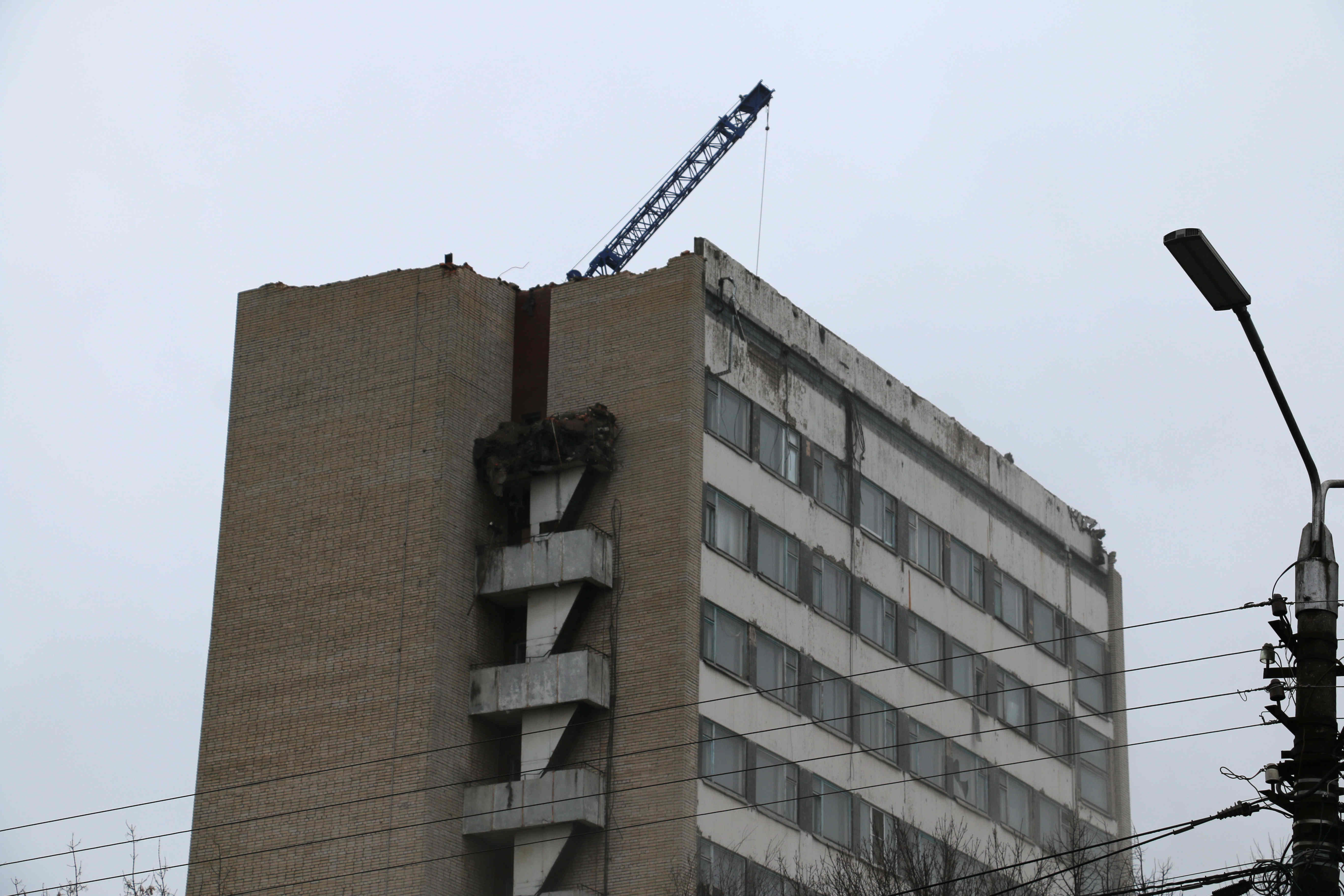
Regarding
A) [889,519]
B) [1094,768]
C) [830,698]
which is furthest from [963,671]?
[1094,768]

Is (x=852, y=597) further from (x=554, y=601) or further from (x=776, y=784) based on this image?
(x=554, y=601)

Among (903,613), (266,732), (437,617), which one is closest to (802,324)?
(903,613)

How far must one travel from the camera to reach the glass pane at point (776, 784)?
51.6 meters

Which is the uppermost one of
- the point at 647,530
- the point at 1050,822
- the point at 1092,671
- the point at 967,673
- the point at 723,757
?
the point at 1092,671

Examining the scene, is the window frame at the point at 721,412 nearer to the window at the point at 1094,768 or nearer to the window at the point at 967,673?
the window at the point at 967,673

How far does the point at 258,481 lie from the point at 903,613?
57.4 feet

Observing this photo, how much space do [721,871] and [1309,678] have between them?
2991 cm

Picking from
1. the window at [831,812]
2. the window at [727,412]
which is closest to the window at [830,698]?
the window at [831,812]

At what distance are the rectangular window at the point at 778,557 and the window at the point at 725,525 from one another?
2.07 feet

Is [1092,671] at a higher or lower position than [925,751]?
higher

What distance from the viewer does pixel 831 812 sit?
5431 cm

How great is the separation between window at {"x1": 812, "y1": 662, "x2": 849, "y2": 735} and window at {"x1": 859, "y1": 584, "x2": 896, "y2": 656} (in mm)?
2051

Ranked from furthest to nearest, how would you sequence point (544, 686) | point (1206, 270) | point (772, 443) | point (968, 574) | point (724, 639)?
point (968, 574)
point (772, 443)
point (724, 639)
point (544, 686)
point (1206, 270)

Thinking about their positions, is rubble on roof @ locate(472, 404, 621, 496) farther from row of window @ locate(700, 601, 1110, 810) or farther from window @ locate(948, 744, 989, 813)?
window @ locate(948, 744, 989, 813)
